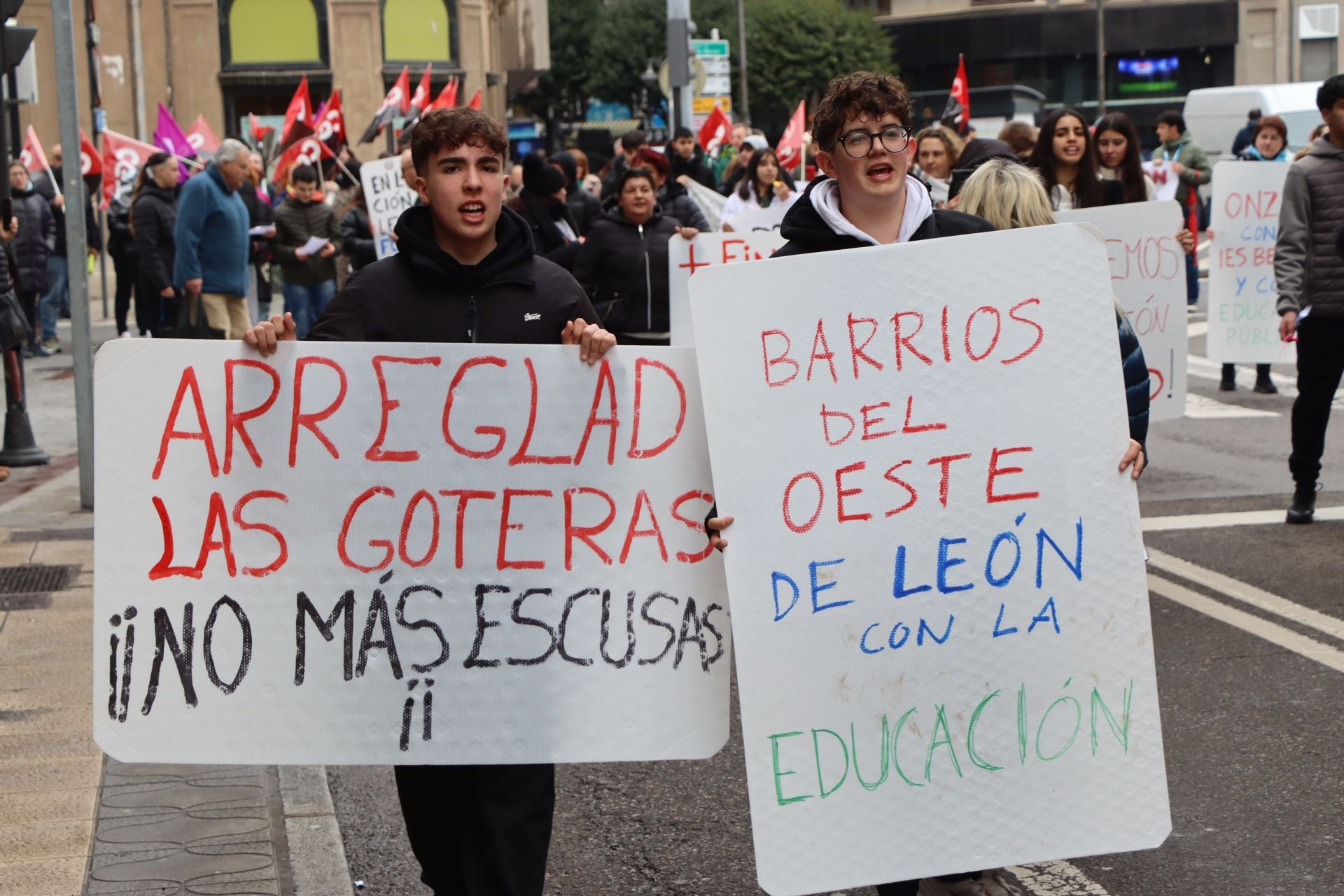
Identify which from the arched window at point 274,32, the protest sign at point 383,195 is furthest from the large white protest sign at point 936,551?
the arched window at point 274,32

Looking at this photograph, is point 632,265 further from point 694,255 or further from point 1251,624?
point 1251,624

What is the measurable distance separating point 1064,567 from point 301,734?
5.03 feet

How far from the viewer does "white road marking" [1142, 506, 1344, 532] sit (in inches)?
336

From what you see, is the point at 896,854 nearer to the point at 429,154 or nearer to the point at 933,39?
the point at 429,154

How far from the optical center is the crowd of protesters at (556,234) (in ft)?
12.1

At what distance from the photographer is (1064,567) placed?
3.49 metres

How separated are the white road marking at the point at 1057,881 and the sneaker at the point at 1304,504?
14.6 feet

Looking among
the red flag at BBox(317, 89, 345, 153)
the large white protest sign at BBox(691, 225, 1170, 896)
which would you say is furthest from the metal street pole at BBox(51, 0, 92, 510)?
the red flag at BBox(317, 89, 345, 153)

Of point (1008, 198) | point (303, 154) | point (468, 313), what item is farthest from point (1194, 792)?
point (303, 154)

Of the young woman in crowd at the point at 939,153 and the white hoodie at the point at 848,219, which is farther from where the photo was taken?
the young woman in crowd at the point at 939,153

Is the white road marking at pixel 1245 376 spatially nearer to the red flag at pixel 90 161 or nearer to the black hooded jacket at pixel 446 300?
the black hooded jacket at pixel 446 300

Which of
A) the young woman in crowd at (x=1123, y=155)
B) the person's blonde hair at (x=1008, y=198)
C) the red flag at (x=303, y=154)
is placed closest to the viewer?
the person's blonde hair at (x=1008, y=198)

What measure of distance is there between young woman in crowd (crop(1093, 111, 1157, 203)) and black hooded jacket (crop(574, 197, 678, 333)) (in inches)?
95.5

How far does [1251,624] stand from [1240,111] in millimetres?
26115
